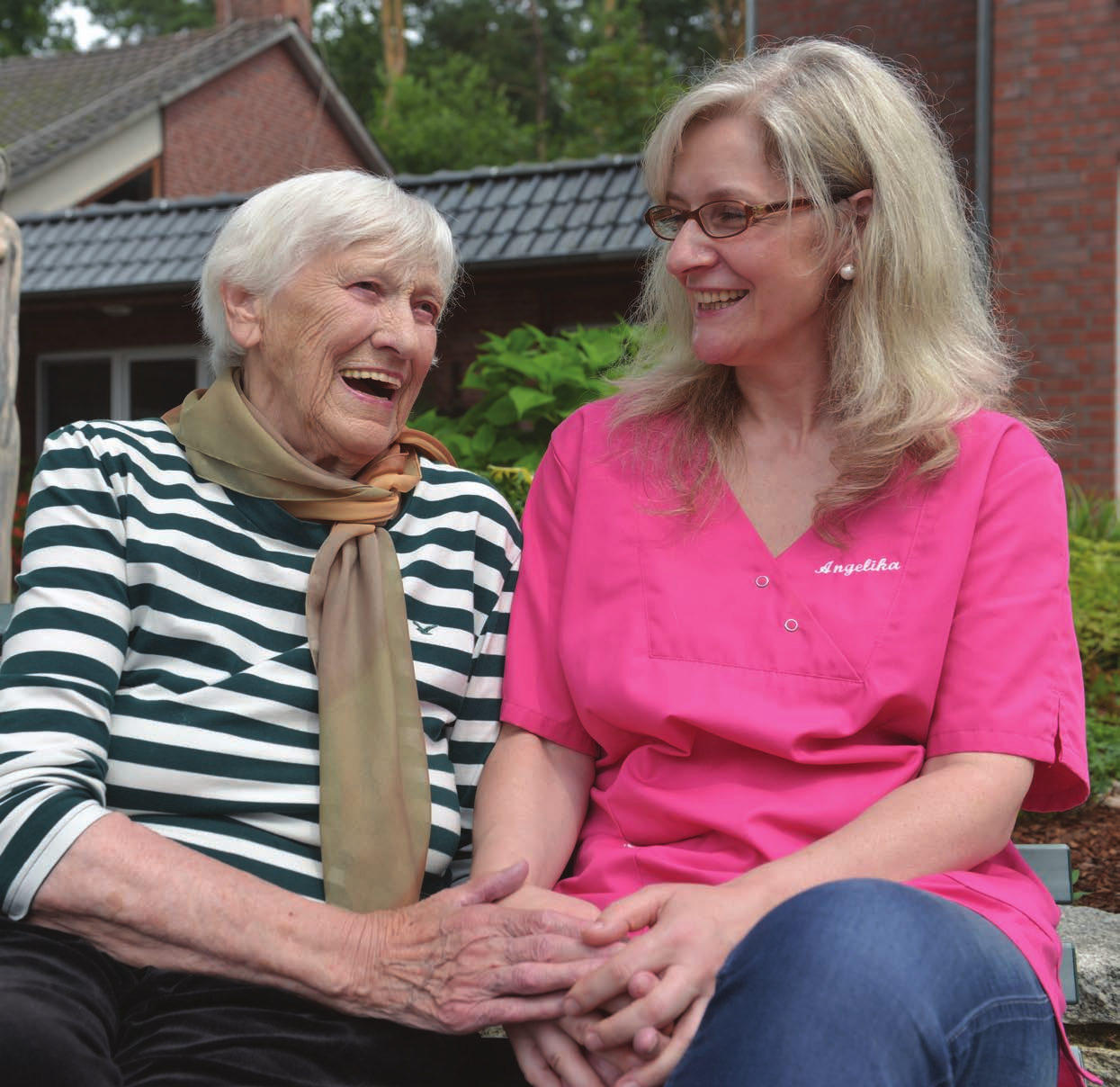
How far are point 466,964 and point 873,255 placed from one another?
4.20 ft

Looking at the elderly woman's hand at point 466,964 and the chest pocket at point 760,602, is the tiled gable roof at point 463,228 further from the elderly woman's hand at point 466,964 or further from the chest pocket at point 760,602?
the elderly woman's hand at point 466,964

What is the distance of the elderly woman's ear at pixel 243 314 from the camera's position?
2.44m

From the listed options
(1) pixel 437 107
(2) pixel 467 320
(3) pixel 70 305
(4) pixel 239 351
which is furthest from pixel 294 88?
Result: (4) pixel 239 351

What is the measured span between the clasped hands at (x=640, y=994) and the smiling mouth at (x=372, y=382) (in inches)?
40.6

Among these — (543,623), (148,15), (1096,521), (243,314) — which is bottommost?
(1096,521)

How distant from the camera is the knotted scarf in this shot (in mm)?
2145

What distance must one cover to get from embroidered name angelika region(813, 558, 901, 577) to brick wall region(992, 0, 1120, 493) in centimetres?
833

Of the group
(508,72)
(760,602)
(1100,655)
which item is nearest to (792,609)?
(760,602)

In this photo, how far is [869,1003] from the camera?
5.14ft

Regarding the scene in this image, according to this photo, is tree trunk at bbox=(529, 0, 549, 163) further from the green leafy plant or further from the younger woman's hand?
the younger woman's hand

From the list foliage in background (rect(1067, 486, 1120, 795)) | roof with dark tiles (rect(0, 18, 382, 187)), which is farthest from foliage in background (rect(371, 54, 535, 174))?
foliage in background (rect(1067, 486, 1120, 795))

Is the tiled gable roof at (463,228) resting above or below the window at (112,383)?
above

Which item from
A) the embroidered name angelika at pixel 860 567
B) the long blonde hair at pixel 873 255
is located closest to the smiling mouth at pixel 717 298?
the long blonde hair at pixel 873 255

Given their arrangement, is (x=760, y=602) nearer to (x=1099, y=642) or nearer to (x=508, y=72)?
(x=1099, y=642)
